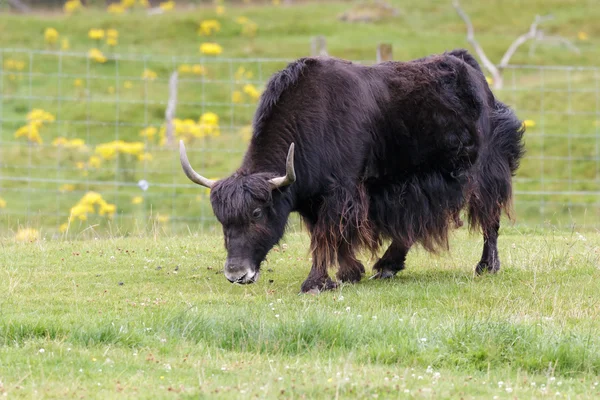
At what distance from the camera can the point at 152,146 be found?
16.8 metres

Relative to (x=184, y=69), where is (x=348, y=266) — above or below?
below

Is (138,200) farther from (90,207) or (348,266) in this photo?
(348,266)

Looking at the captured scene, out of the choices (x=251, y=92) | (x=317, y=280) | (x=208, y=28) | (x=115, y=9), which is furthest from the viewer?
(x=115, y=9)

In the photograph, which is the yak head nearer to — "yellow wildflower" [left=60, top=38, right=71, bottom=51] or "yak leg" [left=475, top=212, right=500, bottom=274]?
"yak leg" [left=475, top=212, right=500, bottom=274]

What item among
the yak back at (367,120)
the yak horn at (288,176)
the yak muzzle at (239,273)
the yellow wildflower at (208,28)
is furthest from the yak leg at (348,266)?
the yellow wildflower at (208,28)

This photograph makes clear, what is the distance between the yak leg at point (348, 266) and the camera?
24.5ft

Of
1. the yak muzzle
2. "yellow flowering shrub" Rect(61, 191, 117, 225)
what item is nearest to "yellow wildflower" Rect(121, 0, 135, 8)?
"yellow flowering shrub" Rect(61, 191, 117, 225)

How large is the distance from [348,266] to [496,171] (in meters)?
1.66

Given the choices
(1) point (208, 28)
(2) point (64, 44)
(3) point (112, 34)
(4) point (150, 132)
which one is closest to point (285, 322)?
(4) point (150, 132)

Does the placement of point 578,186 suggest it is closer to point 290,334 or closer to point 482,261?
point 482,261

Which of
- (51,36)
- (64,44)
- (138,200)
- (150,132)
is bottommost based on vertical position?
(138,200)

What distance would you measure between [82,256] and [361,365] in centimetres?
395

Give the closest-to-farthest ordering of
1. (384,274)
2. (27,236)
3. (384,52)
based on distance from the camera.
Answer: (384,274) < (27,236) < (384,52)

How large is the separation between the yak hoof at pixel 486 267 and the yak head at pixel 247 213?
1.96 meters
